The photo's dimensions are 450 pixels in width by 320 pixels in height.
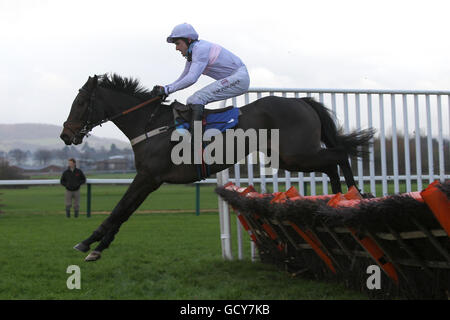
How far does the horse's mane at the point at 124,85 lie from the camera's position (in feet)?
16.3

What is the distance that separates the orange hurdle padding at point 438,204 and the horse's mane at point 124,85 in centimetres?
325

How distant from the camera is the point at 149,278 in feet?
14.3

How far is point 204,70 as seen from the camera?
493 cm

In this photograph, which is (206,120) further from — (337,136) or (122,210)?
(337,136)

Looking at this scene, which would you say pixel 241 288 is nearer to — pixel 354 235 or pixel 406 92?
pixel 354 235

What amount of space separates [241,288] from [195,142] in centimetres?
134

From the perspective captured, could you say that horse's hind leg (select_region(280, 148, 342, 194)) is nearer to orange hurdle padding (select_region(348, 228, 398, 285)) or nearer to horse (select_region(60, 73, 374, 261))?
horse (select_region(60, 73, 374, 261))

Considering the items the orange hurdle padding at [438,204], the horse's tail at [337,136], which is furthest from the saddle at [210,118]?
the orange hurdle padding at [438,204]

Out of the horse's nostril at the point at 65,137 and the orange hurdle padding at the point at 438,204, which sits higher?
the horse's nostril at the point at 65,137

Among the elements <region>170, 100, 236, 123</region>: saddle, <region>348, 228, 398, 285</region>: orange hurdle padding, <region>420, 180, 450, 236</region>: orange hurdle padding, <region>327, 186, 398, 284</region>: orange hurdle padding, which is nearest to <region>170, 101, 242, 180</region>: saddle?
<region>170, 100, 236, 123</region>: saddle

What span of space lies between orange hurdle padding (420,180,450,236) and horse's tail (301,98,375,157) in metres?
2.81

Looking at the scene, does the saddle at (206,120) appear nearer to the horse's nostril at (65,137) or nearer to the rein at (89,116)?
the rein at (89,116)

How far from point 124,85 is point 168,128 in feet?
2.37

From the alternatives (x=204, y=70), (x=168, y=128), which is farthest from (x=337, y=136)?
(x=168, y=128)
